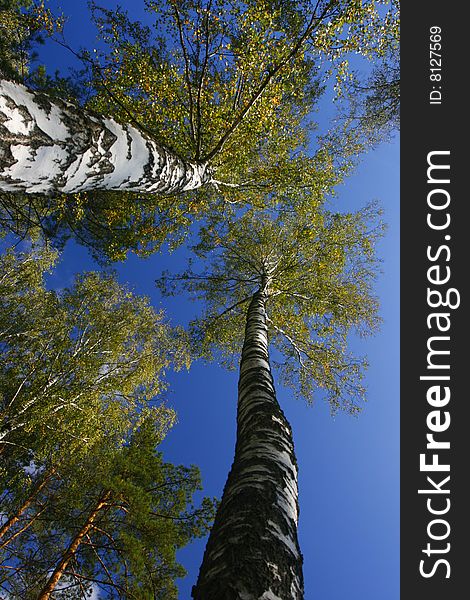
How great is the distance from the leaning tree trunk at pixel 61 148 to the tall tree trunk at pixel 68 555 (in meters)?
5.33

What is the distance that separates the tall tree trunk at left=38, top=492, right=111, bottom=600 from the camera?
5.20 metres

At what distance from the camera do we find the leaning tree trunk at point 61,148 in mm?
1833

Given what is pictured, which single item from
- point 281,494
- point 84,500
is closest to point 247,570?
point 281,494

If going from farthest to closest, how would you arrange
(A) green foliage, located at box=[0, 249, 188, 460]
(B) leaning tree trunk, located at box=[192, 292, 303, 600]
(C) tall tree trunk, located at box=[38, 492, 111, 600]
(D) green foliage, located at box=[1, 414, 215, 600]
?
(A) green foliage, located at box=[0, 249, 188, 460] → (C) tall tree trunk, located at box=[38, 492, 111, 600] → (D) green foliage, located at box=[1, 414, 215, 600] → (B) leaning tree trunk, located at box=[192, 292, 303, 600]

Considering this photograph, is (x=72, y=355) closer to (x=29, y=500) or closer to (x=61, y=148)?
(x=29, y=500)

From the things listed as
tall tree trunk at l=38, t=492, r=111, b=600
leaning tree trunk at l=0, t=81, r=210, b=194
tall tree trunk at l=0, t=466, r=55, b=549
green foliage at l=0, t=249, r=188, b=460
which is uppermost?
green foliage at l=0, t=249, r=188, b=460

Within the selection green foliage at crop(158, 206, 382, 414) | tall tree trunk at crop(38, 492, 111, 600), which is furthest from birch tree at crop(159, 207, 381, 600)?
tall tree trunk at crop(38, 492, 111, 600)

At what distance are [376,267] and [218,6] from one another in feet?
22.6

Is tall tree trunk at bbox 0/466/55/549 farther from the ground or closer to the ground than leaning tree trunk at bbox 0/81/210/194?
closer to the ground

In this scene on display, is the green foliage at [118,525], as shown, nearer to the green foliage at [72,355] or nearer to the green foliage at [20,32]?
the green foliage at [72,355]

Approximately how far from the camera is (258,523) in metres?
1.60

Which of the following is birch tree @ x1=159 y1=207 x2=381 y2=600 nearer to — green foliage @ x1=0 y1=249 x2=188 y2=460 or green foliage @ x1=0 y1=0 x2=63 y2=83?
green foliage @ x1=0 y1=249 x2=188 y2=460

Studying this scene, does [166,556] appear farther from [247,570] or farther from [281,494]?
[247,570]

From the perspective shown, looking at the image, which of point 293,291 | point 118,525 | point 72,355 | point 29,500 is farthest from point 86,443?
point 293,291
